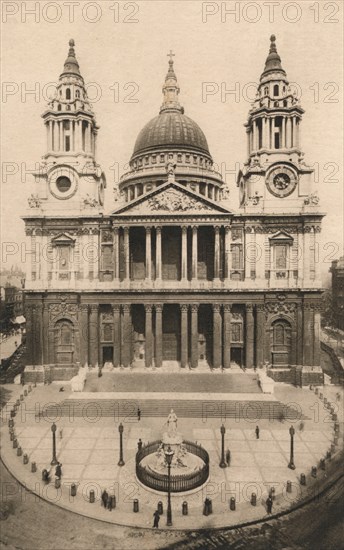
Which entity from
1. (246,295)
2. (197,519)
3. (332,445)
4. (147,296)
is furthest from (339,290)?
(197,519)

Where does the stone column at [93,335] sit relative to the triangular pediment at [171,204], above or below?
below

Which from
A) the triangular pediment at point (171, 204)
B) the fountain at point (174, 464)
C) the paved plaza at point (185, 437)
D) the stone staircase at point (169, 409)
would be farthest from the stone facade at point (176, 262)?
the fountain at point (174, 464)

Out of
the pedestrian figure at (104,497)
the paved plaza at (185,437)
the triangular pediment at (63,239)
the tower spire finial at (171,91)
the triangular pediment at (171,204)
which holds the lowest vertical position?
the paved plaza at (185,437)

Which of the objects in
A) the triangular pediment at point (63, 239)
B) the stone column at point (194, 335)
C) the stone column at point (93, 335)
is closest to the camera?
the stone column at point (194, 335)

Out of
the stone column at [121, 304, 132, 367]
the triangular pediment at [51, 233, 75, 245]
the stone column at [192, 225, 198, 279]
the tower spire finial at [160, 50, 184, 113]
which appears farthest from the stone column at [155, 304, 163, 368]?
the tower spire finial at [160, 50, 184, 113]

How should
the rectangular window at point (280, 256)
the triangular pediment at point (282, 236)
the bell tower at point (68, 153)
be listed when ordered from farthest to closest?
the bell tower at point (68, 153) < the rectangular window at point (280, 256) < the triangular pediment at point (282, 236)

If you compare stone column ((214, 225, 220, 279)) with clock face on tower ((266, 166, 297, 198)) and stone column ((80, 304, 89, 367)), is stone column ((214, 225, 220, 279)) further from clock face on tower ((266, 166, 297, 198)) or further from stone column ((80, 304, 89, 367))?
stone column ((80, 304, 89, 367))

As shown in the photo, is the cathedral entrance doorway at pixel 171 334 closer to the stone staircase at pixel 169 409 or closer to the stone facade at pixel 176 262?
the stone facade at pixel 176 262

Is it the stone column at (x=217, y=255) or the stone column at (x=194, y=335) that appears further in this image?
the stone column at (x=217, y=255)
